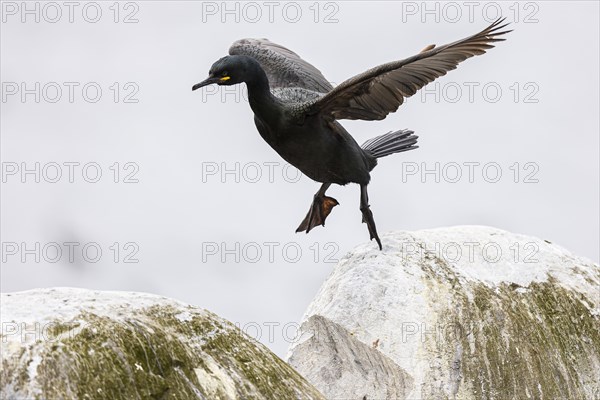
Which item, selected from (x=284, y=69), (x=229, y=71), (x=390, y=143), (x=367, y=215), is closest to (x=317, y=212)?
(x=390, y=143)

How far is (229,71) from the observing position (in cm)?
1098

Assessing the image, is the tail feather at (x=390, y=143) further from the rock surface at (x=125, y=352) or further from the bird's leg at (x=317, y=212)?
the rock surface at (x=125, y=352)

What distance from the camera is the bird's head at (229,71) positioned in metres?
10.8

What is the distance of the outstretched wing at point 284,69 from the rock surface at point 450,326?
7.65 ft

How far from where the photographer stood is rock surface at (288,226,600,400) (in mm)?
11141

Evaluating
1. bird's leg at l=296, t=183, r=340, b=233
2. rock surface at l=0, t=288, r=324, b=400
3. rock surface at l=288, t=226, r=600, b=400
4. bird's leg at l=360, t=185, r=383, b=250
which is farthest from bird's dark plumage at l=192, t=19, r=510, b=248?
rock surface at l=0, t=288, r=324, b=400

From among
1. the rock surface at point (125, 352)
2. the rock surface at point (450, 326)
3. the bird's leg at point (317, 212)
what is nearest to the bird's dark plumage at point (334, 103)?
the bird's leg at point (317, 212)

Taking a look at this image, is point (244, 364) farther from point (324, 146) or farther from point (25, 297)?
point (324, 146)

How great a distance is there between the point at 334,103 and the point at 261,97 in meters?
0.77

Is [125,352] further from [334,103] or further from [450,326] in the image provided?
[334,103]

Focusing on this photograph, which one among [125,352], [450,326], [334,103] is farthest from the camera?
[334,103]

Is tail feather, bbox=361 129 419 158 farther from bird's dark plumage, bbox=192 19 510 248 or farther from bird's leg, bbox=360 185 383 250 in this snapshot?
bird's leg, bbox=360 185 383 250

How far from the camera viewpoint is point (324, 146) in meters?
12.1

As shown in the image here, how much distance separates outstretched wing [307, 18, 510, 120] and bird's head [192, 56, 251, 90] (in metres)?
0.90
